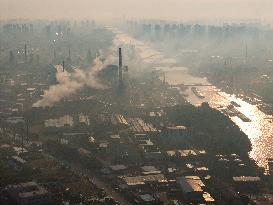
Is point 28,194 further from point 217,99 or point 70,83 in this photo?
point 217,99

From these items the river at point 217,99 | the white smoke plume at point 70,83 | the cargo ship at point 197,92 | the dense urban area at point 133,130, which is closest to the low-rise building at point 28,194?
the dense urban area at point 133,130

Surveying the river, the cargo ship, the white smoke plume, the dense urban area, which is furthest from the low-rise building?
the cargo ship

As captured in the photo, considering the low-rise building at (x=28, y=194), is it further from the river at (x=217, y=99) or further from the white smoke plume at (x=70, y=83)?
the white smoke plume at (x=70, y=83)

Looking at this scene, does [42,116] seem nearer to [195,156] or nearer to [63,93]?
[63,93]

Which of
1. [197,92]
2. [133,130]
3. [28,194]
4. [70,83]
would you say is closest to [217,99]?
[197,92]

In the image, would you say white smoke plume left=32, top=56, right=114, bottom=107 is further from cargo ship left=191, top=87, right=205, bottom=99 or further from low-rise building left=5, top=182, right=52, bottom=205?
low-rise building left=5, top=182, right=52, bottom=205

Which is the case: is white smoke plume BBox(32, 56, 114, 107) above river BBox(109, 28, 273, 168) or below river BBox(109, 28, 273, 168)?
above
